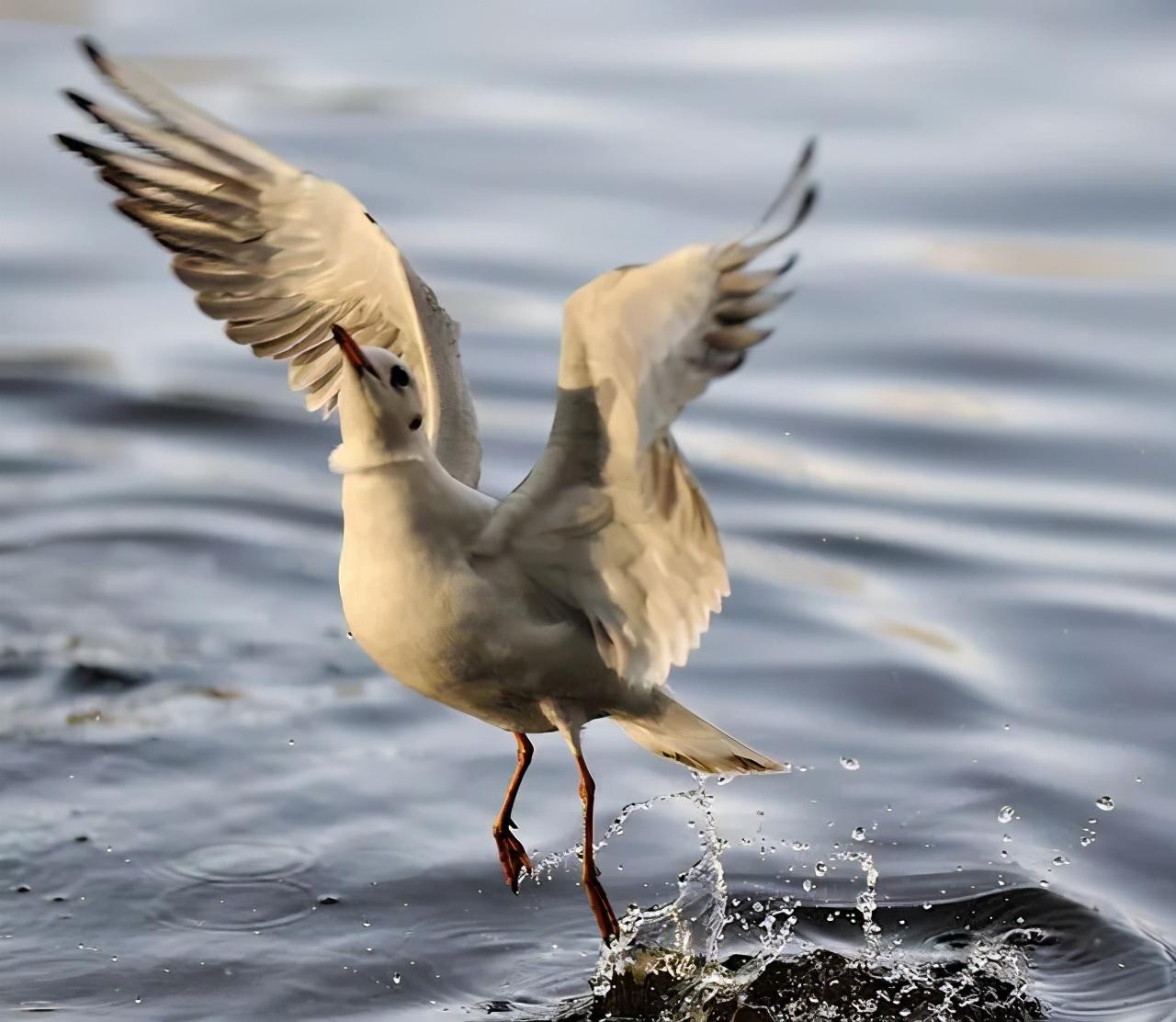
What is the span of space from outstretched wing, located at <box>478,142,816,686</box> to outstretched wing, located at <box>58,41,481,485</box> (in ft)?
2.16

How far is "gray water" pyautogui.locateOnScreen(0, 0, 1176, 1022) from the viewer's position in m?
6.42

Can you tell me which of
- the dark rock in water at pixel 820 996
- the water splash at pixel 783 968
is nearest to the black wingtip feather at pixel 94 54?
the water splash at pixel 783 968

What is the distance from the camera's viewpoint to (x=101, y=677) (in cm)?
803

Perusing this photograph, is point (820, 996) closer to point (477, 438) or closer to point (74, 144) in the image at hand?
point (477, 438)

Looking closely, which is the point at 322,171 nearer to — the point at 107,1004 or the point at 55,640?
the point at 55,640

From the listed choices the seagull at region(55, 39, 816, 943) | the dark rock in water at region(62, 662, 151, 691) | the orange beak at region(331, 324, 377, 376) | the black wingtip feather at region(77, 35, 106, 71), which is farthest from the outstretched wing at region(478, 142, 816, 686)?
the dark rock in water at region(62, 662, 151, 691)

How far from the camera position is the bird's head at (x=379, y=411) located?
5.17m

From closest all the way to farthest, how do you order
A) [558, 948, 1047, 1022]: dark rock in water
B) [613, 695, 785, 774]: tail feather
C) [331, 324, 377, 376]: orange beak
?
1. [331, 324, 377, 376]: orange beak
2. [613, 695, 785, 774]: tail feather
3. [558, 948, 1047, 1022]: dark rock in water

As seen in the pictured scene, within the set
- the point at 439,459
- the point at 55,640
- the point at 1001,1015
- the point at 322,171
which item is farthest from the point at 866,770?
the point at 322,171

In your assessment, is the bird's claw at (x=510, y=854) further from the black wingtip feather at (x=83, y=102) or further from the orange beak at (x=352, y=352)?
the black wingtip feather at (x=83, y=102)

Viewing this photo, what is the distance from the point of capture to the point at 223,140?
579 centimetres

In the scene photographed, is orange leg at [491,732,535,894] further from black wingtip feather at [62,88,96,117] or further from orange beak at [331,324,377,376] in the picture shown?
black wingtip feather at [62,88,96,117]

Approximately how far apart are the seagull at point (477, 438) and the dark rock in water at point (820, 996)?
450 millimetres

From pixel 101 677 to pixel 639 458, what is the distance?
A: 368 centimetres
